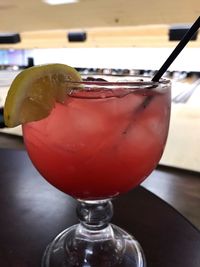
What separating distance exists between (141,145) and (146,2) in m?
1.43

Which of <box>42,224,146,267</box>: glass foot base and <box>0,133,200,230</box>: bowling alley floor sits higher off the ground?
<box>42,224,146,267</box>: glass foot base

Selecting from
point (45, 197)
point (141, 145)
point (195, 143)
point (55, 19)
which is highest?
point (55, 19)

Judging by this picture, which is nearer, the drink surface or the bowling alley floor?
the drink surface

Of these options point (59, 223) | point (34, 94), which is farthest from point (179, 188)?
point (34, 94)

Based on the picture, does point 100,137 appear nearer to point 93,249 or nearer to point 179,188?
point 93,249

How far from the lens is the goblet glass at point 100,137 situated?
0.28 m

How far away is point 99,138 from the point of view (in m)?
0.28

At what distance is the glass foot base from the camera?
13.4 inches

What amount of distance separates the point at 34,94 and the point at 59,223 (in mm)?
177

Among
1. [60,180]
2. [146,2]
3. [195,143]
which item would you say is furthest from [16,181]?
[146,2]

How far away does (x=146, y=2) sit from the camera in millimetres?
1580

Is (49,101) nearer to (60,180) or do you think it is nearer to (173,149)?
(60,180)

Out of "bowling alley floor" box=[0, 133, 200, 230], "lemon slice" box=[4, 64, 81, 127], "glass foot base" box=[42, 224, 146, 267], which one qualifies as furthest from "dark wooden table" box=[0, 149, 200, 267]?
"bowling alley floor" box=[0, 133, 200, 230]

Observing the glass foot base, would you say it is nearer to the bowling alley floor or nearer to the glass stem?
the glass stem
